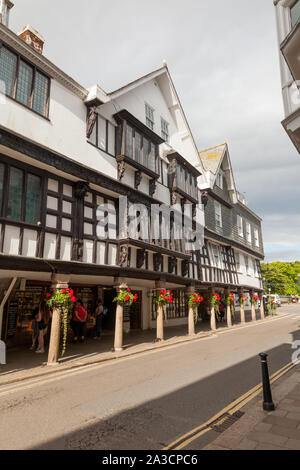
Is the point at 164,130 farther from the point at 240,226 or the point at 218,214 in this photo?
the point at 240,226

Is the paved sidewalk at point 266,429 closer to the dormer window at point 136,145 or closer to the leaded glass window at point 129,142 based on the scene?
the dormer window at point 136,145

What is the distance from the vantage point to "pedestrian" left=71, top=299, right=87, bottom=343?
13073 millimetres

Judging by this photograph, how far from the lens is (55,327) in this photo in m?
9.38

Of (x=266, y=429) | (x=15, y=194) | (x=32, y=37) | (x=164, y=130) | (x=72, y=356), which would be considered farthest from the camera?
(x=164, y=130)

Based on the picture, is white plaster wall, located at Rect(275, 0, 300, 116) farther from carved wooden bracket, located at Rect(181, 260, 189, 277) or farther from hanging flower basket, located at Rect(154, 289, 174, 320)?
carved wooden bracket, located at Rect(181, 260, 189, 277)

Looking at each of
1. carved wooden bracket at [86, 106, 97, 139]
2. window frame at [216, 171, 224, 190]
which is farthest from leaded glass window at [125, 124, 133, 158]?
window frame at [216, 171, 224, 190]

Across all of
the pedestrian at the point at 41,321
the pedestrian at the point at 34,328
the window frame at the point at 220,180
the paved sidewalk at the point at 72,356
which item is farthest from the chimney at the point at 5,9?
the window frame at the point at 220,180

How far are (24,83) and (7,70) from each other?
23.5 inches

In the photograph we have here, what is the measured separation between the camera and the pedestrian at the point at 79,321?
515 inches

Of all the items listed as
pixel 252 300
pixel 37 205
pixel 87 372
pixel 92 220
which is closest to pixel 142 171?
pixel 92 220

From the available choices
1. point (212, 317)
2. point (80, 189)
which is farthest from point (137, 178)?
point (212, 317)

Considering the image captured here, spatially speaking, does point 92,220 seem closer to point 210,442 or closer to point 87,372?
point 87,372

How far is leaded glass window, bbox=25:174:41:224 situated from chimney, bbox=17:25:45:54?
224 inches
